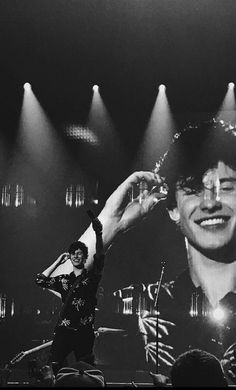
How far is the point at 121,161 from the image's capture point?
7926 mm

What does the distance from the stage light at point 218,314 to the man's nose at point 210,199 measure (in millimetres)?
1359

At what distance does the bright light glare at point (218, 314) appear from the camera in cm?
725

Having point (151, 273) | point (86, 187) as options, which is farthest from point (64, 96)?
point (151, 273)

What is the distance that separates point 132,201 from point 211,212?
1101 millimetres

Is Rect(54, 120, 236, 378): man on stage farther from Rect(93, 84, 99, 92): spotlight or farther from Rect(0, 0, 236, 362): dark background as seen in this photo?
Rect(93, 84, 99, 92): spotlight

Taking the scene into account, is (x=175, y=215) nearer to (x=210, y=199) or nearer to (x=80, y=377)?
(x=210, y=199)

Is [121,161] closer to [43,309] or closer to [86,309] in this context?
[43,309]

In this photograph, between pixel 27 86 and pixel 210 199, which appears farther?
pixel 27 86

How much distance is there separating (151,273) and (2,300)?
6.90 ft

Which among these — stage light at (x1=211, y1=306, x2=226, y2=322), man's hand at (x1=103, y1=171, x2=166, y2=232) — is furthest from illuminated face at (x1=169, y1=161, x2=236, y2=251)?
stage light at (x1=211, y1=306, x2=226, y2=322)

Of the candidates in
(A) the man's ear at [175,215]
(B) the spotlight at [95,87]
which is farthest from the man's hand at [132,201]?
(B) the spotlight at [95,87]

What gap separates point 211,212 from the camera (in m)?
7.62

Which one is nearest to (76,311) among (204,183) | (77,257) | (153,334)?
(77,257)

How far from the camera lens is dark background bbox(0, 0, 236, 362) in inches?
294
